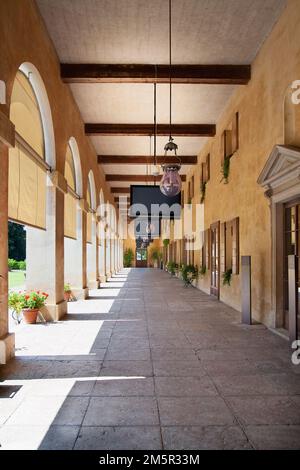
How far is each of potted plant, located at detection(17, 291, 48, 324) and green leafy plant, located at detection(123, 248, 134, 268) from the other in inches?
1392

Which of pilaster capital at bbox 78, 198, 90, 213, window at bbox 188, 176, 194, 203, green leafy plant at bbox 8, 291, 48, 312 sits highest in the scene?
window at bbox 188, 176, 194, 203

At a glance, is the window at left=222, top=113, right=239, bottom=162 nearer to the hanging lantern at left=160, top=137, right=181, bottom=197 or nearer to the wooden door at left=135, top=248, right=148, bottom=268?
the hanging lantern at left=160, top=137, right=181, bottom=197

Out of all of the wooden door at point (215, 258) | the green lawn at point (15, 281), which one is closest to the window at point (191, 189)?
the wooden door at point (215, 258)

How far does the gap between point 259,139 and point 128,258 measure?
118ft

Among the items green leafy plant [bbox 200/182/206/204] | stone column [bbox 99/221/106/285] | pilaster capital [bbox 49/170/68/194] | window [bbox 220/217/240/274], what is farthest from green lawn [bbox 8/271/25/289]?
pilaster capital [bbox 49/170/68/194]

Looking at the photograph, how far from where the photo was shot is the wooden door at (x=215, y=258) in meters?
11.5

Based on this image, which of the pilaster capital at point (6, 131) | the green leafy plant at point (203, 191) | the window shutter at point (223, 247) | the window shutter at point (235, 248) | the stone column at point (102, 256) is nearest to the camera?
the pilaster capital at point (6, 131)

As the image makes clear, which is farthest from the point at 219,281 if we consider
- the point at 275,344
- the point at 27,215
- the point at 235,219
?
the point at 27,215

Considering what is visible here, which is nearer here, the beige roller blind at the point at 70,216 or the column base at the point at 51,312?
the column base at the point at 51,312

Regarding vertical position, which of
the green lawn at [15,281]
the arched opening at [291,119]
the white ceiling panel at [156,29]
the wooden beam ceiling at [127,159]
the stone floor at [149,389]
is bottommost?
the green lawn at [15,281]

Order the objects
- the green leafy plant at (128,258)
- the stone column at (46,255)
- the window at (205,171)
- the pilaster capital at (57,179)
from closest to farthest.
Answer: the pilaster capital at (57,179) → the stone column at (46,255) → the window at (205,171) → the green leafy plant at (128,258)

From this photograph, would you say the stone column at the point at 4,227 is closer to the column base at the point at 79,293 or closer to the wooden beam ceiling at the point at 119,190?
the column base at the point at 79,293

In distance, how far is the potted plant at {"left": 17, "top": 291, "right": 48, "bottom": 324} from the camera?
297 inches

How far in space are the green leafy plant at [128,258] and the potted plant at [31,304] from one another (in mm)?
35347
